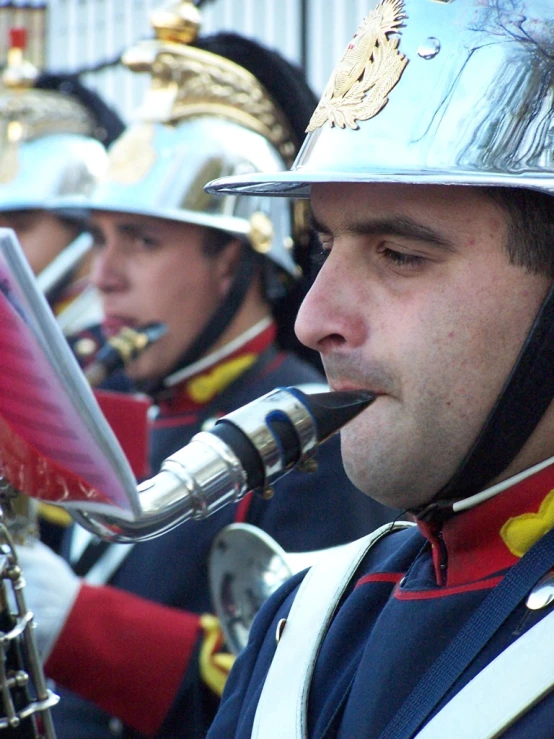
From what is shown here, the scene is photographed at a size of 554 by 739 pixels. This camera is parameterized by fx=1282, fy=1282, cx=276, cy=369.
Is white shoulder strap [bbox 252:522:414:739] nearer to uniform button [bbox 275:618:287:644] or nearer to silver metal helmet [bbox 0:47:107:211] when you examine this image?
uniform button [bbox 275:618:287:644]

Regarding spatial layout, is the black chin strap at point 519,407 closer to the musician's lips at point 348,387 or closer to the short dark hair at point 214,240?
the musician's lips at point 348,387

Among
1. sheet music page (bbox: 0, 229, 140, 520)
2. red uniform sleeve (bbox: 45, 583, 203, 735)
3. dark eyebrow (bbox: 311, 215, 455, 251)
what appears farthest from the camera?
red uniform sleeve (bbox: 45, 583, 203, 735)

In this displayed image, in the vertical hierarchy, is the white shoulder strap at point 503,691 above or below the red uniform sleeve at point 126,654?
above

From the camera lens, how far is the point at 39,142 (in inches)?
265

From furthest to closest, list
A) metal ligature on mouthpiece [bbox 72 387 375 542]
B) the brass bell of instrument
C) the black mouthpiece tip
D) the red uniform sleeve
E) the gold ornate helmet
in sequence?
the gold ornate helmet, the red uniform sleeve, the brass bell of instrument, the black mouthpiece tip, metal ligature on mouthpiece [bbox 72 387 375 542]

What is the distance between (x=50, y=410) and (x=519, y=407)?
0.76 m

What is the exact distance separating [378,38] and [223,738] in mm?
1219

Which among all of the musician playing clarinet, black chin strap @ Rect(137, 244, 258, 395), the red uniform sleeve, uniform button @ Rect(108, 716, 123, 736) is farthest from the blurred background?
uniform button @ Rect(108, 716, 123, 736)

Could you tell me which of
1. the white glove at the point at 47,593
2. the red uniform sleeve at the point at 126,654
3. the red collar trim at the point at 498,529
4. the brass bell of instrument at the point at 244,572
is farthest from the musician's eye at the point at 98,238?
the red collar trim at the point at 498,529

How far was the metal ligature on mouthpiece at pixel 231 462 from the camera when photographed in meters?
1.61

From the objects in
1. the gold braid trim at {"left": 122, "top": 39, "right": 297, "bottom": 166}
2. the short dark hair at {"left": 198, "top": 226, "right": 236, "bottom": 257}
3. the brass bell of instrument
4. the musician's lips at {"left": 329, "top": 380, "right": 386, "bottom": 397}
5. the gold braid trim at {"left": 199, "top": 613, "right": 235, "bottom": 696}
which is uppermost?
the musician's lips at {"left": 329, "top": 380, "right": 386, "bottom": 397}

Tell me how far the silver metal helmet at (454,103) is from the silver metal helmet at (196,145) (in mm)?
2435

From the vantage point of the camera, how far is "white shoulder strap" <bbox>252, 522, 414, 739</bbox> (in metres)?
2.02

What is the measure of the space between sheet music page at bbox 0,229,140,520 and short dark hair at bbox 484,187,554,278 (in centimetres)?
76
